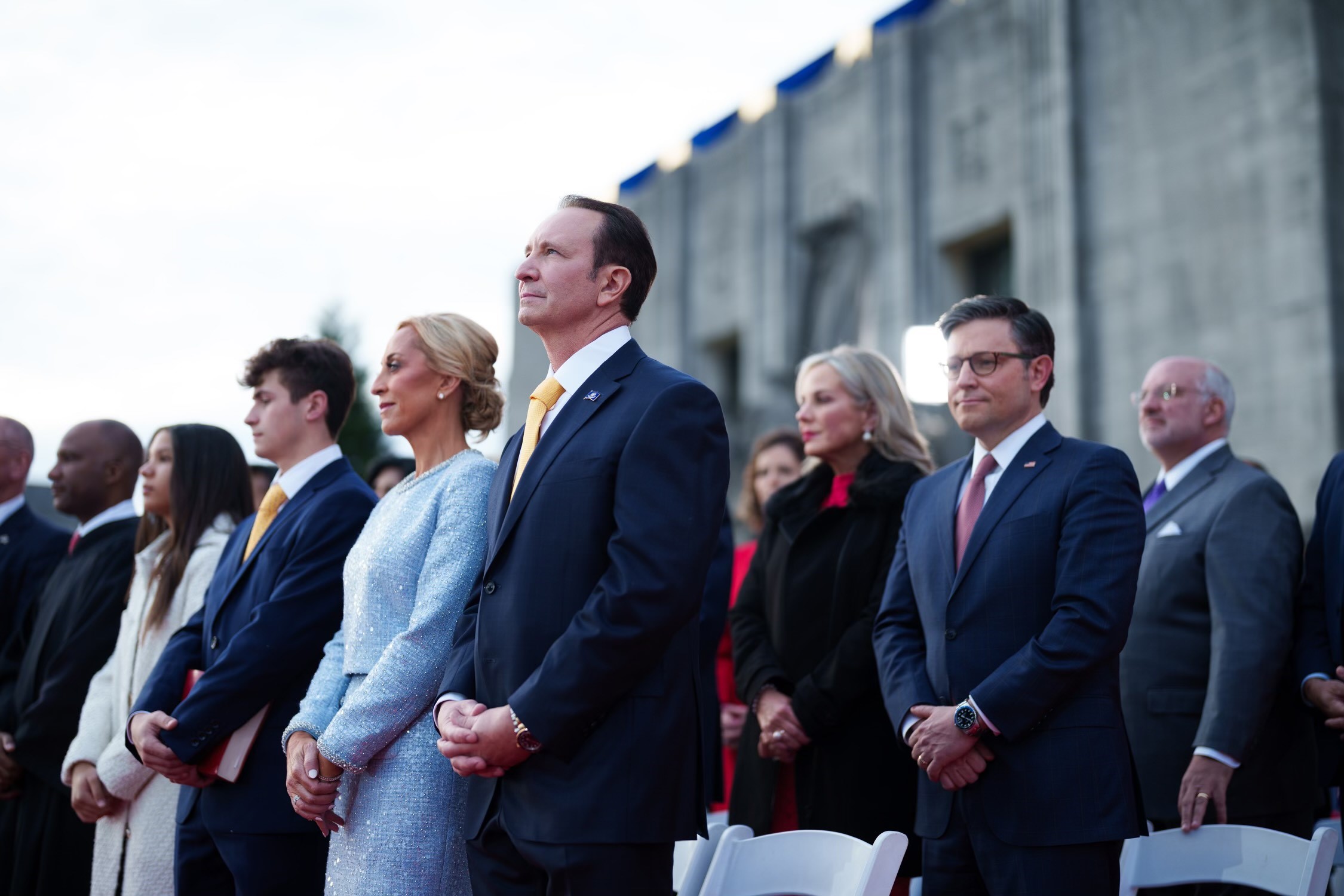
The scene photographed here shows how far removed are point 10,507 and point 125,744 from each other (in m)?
2.40

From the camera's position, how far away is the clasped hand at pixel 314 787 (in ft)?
9.18

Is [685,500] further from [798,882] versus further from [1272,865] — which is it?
[1272,865]

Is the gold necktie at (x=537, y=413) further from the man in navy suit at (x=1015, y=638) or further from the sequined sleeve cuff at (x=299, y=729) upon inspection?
the man in navy suit at (x=1015, y=638)

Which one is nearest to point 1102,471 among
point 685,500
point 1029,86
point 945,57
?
point 685,500

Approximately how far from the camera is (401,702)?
2.76m

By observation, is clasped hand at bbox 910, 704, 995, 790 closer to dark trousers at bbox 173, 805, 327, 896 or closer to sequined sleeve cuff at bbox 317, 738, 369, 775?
sequined sleeve cuff at bbox 317, 738, 369, 775

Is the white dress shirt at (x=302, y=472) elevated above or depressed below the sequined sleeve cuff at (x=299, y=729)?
above

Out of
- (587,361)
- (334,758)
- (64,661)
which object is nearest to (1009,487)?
(587,361)

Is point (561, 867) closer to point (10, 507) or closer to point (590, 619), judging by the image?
point (590, 619)

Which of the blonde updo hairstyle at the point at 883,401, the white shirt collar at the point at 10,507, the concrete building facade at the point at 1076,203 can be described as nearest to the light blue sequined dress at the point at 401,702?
the blonde updo hairstyle at the point at 883,401

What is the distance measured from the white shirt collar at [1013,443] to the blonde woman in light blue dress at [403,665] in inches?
54.4

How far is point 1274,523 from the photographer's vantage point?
12.5ft

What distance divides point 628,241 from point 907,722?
1410mm

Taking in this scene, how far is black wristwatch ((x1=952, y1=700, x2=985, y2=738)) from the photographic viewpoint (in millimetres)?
2834
